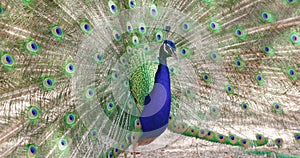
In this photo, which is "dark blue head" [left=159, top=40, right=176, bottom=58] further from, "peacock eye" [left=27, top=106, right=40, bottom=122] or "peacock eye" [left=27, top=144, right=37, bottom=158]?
"peacock eye" [left=27, top=144, right=37, bottom=158]

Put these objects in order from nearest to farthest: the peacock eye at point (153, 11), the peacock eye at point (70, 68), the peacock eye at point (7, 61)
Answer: the peacock eye at point (7, 61) < the peacock eye at point (70, 68) < the peacock eye at point (153, 11)

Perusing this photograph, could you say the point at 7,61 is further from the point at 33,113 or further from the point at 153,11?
the point at 153,11

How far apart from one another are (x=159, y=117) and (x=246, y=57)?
900 mm

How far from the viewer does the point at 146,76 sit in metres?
2.52

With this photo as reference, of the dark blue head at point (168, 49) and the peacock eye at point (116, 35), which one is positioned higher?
the peacock eye at point (116, 35)

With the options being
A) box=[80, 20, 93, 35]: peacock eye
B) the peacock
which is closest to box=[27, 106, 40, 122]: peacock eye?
the peacock

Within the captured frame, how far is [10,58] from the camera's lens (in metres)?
1.80

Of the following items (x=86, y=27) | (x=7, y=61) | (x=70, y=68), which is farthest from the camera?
(x=86, y=27)

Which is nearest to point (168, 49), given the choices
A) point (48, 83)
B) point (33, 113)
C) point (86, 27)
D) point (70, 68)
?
point (86, 27)

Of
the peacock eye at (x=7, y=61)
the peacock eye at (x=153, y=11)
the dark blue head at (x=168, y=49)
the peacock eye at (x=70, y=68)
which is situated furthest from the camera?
the peacock eye at (x=153, y=11)

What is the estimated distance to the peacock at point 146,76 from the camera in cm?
187

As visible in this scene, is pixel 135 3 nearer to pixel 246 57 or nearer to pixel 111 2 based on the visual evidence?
pixel 111 2

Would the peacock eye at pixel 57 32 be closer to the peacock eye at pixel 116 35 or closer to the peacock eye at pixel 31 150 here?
the peacock eye at pixel 116 35

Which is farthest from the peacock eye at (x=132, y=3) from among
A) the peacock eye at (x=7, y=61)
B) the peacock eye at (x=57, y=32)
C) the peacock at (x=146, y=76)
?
the peacock eye at (x=7, y=61)
